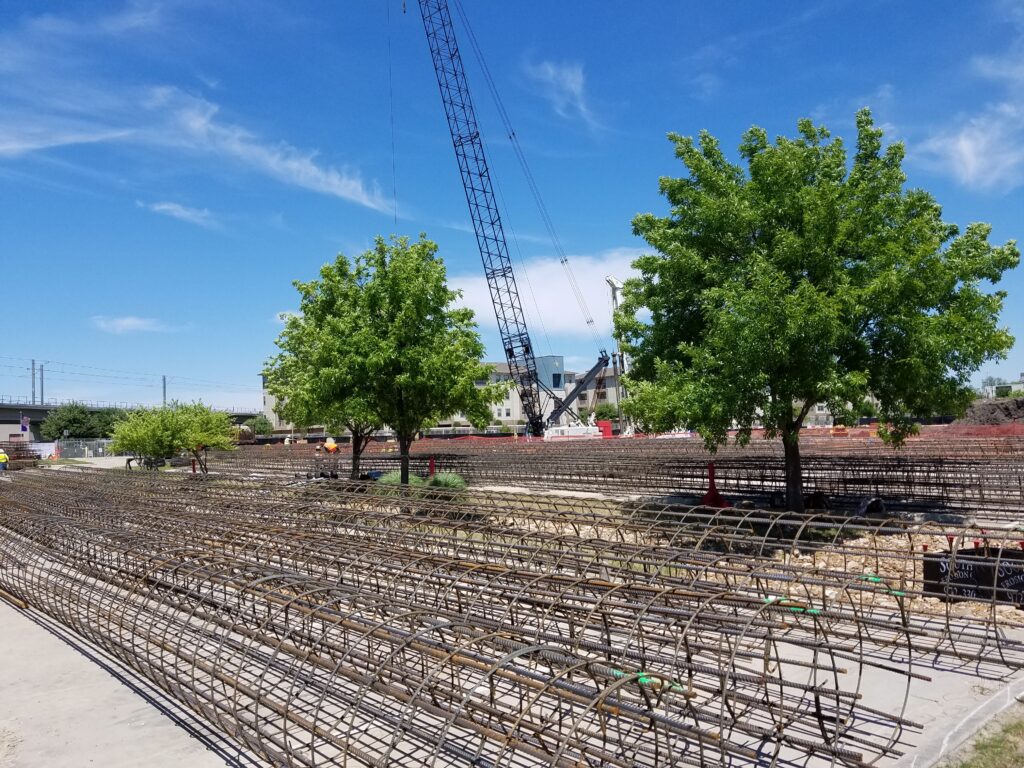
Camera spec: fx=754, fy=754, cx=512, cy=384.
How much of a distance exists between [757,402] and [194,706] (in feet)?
39.7

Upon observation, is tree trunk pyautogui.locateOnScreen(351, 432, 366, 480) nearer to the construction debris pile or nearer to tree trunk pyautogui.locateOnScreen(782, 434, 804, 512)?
the construction debris pile

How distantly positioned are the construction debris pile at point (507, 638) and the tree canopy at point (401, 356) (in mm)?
8201

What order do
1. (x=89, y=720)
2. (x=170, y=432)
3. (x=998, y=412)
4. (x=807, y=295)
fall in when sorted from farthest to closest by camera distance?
(x=998, y=412) < (x=170, y=432) < (x=807, y=295) < (x=89, y=720)

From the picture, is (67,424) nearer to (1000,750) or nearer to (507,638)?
(507,638)

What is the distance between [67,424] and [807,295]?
100 m

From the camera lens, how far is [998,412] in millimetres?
51750

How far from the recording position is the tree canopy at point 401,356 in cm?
2286

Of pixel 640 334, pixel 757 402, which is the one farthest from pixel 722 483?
pixel 757 402

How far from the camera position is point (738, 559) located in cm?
898

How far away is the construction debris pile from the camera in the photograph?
5590 mm

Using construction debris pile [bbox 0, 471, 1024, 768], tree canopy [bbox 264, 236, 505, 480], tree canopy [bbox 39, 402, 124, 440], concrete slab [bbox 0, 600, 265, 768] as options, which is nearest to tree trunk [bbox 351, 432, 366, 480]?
tree canopy [bbox 264, 236, 505, 480]

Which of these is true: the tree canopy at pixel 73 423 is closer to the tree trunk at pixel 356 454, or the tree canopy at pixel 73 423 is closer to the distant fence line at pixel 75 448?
the distant fence line at pixel 75 448

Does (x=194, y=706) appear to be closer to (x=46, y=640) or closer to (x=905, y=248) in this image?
(x=46, y=640)

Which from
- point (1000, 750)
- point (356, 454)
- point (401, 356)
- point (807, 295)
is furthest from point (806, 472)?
point (1000, 750)
